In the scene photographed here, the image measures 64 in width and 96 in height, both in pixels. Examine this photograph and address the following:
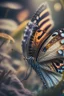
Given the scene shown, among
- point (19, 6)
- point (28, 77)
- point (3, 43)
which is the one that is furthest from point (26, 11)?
point (28, 77)

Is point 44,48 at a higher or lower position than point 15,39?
lower

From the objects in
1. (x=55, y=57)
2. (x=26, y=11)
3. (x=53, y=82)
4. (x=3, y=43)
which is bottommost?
(x=53, y=82)

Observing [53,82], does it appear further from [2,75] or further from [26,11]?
[26,11]
